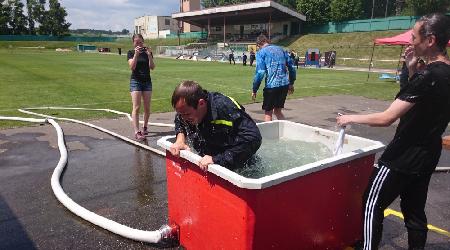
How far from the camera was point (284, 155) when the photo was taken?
3963 mm

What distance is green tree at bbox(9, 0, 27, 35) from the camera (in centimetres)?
9088

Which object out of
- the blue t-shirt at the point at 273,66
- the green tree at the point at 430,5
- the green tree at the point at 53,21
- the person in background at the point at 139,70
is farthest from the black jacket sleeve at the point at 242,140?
the green tree at the point at 53,21

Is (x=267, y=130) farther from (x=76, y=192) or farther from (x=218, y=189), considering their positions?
(x=76, y=192)

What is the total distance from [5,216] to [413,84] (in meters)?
4.20

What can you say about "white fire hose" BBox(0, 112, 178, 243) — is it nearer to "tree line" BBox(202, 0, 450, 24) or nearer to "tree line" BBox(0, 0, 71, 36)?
"tree line" BBox(202, 0, 450, 24)

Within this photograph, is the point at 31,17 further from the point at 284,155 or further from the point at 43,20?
the point at 284,155

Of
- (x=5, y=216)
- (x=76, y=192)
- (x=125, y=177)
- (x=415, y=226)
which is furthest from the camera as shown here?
(x=125, y=177)

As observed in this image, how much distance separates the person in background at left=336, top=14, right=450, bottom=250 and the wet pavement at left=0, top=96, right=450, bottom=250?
0.78 meters

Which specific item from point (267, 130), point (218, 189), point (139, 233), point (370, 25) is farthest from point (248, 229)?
point (370, 25)

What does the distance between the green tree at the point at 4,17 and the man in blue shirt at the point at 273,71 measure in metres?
98.3

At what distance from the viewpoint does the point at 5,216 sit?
12.9ft

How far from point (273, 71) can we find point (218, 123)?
13.7 ft

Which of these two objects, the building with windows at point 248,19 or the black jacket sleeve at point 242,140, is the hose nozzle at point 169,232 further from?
the building with windows at point 248,19

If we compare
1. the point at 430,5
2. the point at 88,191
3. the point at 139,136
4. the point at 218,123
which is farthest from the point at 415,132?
the point at 430,5
